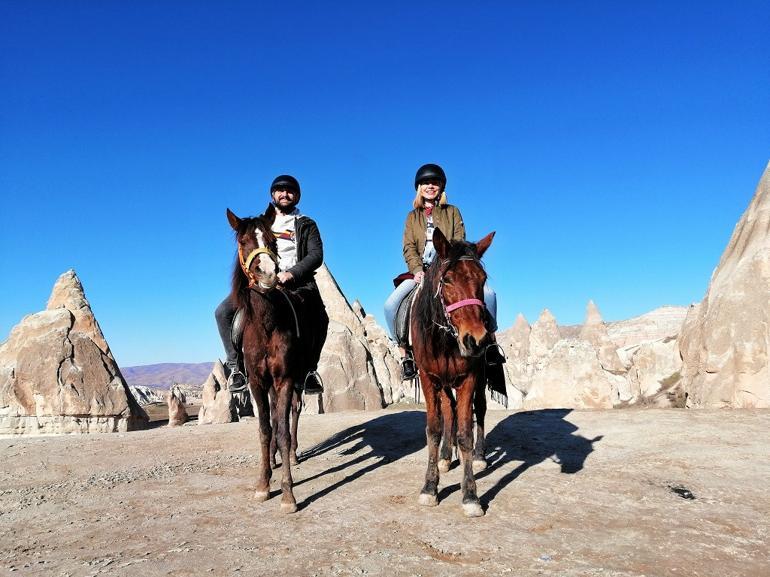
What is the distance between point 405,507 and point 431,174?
410 centimetres

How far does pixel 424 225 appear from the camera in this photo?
6570mm

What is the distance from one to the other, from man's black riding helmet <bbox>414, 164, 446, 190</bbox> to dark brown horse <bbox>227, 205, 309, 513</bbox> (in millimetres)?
2186

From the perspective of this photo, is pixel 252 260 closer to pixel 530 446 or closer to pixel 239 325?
pixel 239 325

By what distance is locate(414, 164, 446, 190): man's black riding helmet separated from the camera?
663 centimetres

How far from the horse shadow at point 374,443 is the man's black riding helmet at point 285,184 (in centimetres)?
386

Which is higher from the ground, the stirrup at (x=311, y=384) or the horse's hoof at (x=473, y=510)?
the stirrup at (x=311, y=384)

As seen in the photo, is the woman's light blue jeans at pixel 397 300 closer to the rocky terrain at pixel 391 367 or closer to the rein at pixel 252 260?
the rocky terrain at pixel 391 367

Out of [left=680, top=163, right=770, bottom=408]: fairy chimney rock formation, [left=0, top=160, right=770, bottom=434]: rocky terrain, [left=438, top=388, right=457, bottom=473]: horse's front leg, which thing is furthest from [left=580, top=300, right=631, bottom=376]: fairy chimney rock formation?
[left=438, top=388, right=457, bottom=473]: horse's front leg

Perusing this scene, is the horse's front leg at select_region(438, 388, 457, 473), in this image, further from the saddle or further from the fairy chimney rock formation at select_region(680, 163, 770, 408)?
the fairy chimney rock formation at select_region(680, 163, 770, 408)

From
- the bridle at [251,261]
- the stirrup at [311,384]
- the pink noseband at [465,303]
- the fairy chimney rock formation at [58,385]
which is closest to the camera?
the pink noseband at [465,303]

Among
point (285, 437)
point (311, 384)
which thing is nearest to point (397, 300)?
point (311, 384)

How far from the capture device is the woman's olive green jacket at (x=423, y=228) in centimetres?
646

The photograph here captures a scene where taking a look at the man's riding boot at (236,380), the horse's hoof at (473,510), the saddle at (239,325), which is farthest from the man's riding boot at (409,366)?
the man's riding boot at (236,380)

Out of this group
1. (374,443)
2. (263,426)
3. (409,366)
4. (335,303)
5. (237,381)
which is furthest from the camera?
(335,303)
